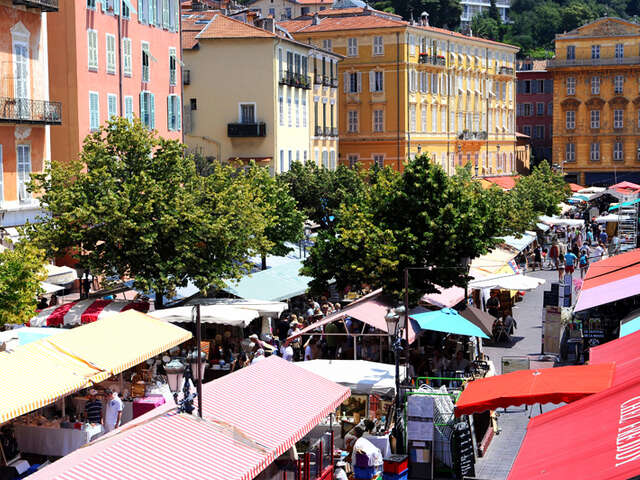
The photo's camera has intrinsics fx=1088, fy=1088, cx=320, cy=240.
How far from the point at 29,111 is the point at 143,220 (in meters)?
8.54

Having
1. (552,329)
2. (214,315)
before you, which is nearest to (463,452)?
(214,315)

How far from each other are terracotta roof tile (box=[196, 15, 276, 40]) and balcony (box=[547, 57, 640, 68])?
147 ft

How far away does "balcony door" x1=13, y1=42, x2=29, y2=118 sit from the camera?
33.8 m

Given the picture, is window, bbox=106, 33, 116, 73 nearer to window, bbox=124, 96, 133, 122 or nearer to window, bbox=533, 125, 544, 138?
window, bbox=124, 96, 133, 122

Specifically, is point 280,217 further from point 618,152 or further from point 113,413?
point 618,152

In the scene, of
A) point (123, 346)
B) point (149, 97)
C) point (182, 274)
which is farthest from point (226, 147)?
point (123, 346)

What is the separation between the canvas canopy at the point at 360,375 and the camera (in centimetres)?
2088

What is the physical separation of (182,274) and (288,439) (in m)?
14.0

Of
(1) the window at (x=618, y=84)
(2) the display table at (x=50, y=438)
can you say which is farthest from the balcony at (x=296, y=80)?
(2) the display table at (x=50, y=438)

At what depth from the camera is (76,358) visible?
1983 centimetres

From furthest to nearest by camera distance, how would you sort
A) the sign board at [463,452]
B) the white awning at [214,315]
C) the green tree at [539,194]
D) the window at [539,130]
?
the window at [539,130] → the green tree at [539,194] → the white awning at [214,315] → the sign board at [463,452]

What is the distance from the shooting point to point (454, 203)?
29109mm

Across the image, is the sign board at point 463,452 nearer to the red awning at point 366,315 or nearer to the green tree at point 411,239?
the red awning at point 366,315

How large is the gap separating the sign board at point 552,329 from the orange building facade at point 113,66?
1567cm
